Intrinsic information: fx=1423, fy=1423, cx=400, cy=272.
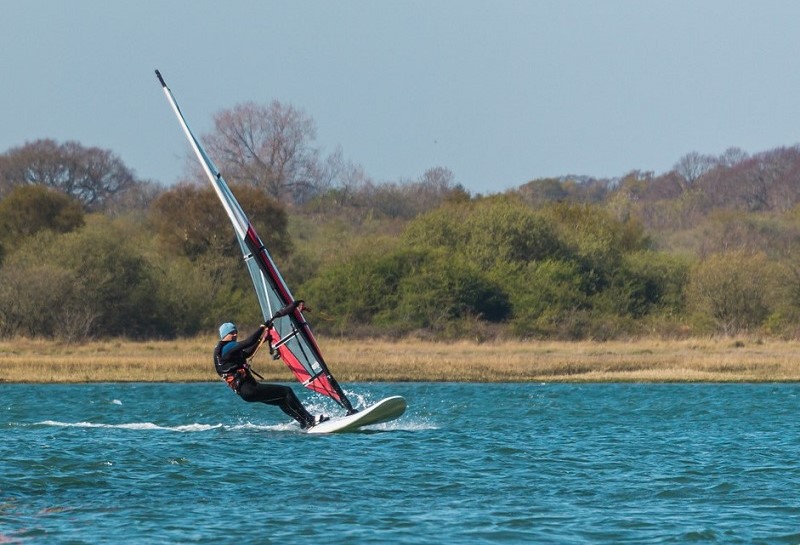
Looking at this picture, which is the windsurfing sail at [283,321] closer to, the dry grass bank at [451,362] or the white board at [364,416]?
the white board at [364,416]

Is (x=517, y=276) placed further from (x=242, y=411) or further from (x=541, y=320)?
(x=242, y=411)

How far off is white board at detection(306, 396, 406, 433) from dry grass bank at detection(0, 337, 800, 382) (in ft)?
36.7

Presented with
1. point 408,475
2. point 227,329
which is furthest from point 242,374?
point 408,475

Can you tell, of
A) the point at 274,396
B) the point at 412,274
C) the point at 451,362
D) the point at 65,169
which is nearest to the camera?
the point at 274,396

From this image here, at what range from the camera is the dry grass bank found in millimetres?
33438

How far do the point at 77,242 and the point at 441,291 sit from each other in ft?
41.1

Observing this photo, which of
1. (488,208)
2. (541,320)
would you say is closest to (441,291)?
(541,320)

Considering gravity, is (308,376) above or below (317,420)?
above

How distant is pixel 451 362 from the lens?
117 ft

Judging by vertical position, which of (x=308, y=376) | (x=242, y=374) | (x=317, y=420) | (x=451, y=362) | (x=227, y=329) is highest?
(x=227, y=329)

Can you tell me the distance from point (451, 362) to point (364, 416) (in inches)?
569

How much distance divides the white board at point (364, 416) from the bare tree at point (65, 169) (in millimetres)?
72087

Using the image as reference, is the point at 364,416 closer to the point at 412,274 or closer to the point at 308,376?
the point at 308,376

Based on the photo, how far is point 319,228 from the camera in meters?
68.9
